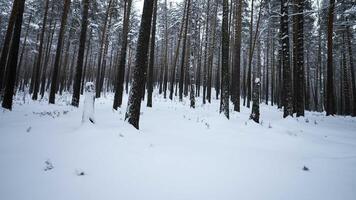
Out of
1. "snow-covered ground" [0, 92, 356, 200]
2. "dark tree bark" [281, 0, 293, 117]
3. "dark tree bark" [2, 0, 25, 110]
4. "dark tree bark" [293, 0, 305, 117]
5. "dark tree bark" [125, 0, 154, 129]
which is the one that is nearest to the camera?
"snow-covered ground" [0, 92, 356, 200]

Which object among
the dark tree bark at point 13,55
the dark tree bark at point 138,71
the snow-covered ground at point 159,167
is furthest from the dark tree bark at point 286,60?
the dark tree bark at point 13,55

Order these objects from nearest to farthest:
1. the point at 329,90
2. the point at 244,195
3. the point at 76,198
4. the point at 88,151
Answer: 1. the point at 76,198
2. the point at 244,195
3. the point at 88,151
4. the point at 329,90

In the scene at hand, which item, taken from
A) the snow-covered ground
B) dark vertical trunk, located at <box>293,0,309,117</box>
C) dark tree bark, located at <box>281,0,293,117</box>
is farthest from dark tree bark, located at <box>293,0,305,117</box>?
the snow-covered ground

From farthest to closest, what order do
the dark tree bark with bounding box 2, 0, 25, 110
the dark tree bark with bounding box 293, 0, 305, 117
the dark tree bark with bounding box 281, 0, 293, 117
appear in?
Result: the dark tree bark with bounding box 293, 0, 305, 117, the dark tree bark with bounding box 281, 0, 293, 117, the dark tree bark with bounding box 2, 0, 25, 110

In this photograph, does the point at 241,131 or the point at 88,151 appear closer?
the point at 88,151

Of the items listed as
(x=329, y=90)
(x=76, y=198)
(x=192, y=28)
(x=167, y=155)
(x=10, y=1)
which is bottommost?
(x=76, y=198)

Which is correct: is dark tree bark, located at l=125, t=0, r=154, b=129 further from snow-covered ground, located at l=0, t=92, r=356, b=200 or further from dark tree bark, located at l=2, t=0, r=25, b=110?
dark tree bark, located at l=2, t=0, r=25, b=110

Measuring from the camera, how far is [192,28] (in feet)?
81.1

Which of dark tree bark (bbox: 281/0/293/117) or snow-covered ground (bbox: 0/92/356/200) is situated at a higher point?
dark tree bark (bbox: 281/0/293/117)

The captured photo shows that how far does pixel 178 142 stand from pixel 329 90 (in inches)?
543

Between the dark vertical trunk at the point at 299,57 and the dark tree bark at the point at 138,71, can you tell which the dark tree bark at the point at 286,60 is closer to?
the dark vertical trunk at the point at 299,57

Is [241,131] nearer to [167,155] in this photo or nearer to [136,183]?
[167,155]

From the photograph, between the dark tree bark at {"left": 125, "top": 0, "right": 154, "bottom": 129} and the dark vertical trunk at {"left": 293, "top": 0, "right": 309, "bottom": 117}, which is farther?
the dark vertical trunk at {"left": 293, "top": 0, "right": 309, "bottom": 117}

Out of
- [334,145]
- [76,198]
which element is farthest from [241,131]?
[76,198]
